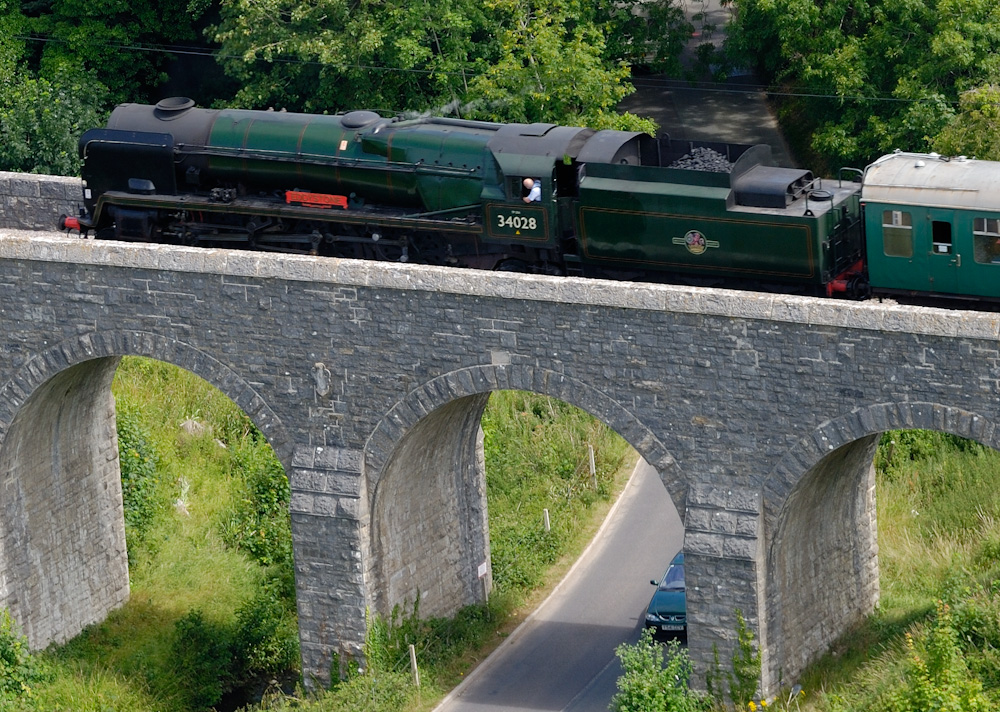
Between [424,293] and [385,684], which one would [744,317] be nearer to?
[424,293]

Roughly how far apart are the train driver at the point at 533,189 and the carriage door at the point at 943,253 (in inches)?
253

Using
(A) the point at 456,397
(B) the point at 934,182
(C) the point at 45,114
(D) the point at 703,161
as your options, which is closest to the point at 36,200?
(A) the point at 456,397

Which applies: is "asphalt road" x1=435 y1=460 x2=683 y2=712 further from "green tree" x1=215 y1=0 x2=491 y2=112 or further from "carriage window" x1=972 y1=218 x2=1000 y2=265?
"green tree" x1=215 y1=0 x2=491 y2=112

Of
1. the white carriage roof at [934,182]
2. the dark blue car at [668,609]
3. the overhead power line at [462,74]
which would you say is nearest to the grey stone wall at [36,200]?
the overhead power line at [462,74]

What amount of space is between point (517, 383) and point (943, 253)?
269 inches

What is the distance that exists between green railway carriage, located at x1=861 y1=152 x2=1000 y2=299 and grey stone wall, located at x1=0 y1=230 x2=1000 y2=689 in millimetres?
2253

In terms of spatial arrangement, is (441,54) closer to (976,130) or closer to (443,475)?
(976,130)

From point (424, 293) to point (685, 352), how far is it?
4342mm

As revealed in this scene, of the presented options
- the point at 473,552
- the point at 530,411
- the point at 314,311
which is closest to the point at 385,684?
the point at 473,552

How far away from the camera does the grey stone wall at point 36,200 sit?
104ft

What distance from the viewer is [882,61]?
39344mm

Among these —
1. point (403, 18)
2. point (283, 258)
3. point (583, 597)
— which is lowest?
point (583, 597)

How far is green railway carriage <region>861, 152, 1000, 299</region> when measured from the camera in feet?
78.1

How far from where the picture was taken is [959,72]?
3838 centimetres
